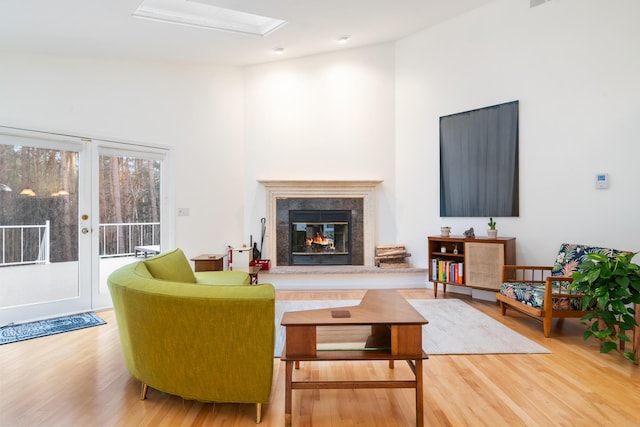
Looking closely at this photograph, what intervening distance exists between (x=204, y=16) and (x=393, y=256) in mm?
4254

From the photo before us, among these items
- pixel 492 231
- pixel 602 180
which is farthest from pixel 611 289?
pixel 492 231

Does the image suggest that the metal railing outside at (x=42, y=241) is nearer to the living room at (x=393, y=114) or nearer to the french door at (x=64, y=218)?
the french door at (x=64, y=218)

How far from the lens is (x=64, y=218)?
424cm

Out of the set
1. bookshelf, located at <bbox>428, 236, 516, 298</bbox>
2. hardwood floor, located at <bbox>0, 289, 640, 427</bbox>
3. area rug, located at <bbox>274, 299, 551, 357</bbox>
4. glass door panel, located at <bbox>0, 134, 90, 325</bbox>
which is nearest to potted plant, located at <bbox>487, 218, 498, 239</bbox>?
bookshelf, located at <bbox>428, 236, 516, 298</bbox>

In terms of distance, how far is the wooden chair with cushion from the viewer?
10.7ft

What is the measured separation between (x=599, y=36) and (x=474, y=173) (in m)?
1.97

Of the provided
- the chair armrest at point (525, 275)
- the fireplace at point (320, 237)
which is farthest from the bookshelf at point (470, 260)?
the fireplace at point (320, 237)

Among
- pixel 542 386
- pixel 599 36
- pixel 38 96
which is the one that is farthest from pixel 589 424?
pixel 38 96

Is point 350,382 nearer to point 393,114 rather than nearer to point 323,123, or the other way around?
point 323,123

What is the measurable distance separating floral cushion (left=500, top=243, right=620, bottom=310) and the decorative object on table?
187cm

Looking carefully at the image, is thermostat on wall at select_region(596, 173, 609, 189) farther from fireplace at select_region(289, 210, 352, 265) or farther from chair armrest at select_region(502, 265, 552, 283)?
fireplace at select_region(289, 210, 352, 265)

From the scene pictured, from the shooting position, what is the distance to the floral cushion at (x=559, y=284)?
3.31m

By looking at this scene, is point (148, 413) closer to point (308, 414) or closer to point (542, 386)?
point (308, 414)

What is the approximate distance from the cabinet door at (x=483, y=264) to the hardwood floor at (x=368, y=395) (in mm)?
1280
